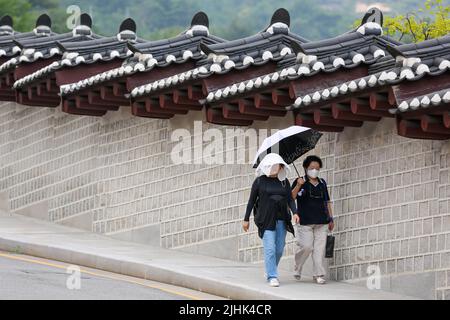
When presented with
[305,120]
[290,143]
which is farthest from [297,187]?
[305,120]

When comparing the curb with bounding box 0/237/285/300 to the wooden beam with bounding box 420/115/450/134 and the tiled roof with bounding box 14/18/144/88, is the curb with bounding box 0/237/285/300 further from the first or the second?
the tiled roof with bounding box 14/18/144/88

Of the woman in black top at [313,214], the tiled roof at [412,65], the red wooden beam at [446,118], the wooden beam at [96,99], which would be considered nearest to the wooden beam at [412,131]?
the tiled roof at [412,65]

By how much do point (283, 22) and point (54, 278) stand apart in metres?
5.86

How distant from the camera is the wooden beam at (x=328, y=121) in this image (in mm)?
16547

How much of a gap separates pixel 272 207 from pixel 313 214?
887mm

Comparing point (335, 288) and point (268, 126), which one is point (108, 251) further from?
point (335, 288)

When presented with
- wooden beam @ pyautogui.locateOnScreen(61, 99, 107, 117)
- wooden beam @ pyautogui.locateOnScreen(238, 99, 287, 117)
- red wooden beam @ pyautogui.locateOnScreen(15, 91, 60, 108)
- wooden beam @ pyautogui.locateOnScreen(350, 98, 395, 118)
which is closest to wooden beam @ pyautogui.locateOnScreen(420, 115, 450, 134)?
wooden beam @ pyautogui.locateOnScreen(350, 98, 395, 118)

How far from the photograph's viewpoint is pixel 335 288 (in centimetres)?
1609

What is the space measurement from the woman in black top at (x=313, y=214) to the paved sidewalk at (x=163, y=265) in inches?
14.1

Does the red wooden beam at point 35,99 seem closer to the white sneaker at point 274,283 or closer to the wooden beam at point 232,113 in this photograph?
the wooden beam at point 232,113

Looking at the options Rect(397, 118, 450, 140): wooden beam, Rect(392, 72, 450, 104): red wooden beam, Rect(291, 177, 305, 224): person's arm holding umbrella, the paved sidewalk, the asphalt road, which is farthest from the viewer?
Rect(291, 177, 305, 224): person's arm holding umbrella

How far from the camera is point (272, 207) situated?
15.8m

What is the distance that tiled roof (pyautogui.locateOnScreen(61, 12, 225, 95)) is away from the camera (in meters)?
20.0

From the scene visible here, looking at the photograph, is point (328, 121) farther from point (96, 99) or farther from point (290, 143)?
point (96, 99)
